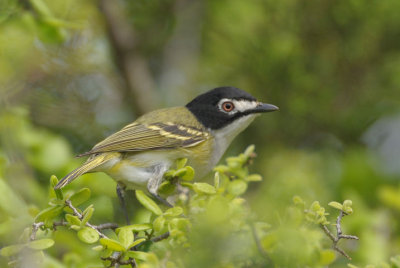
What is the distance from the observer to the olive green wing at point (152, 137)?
3.17 meters

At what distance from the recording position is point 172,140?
133 inches

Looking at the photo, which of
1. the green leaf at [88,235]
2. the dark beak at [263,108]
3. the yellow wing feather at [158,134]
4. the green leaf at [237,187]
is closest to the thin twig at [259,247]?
the green leaf at [237,187]

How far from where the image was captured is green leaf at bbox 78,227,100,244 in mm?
1871

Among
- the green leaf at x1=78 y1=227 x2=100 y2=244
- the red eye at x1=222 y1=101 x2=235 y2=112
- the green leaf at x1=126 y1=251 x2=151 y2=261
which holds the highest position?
the red eye at x1=222 y1=101 x2=235 y2=112

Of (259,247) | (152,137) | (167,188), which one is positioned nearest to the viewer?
(259,247)

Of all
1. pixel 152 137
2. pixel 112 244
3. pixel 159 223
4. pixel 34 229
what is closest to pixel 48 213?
pixel 34 229

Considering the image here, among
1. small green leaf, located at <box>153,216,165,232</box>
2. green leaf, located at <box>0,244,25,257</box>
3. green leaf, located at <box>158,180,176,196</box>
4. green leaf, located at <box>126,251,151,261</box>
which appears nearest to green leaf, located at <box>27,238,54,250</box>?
green leaf, located at <box>0,244,25,257</box>

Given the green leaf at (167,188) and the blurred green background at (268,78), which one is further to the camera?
the blurred green background at (268,78)

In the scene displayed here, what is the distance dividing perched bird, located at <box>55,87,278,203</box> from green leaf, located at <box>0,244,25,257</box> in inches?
33.9

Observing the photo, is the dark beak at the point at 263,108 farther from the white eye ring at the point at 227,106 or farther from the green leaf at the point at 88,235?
the green leaf at the point at 88,235

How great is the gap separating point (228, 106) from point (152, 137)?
0.58m

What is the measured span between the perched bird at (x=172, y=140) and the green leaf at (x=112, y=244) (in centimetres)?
90

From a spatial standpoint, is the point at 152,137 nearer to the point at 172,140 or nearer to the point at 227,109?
the point at 172,140

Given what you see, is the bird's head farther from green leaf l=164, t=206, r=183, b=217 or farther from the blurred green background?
green leaf l=164, t=206, r=183, b=217
